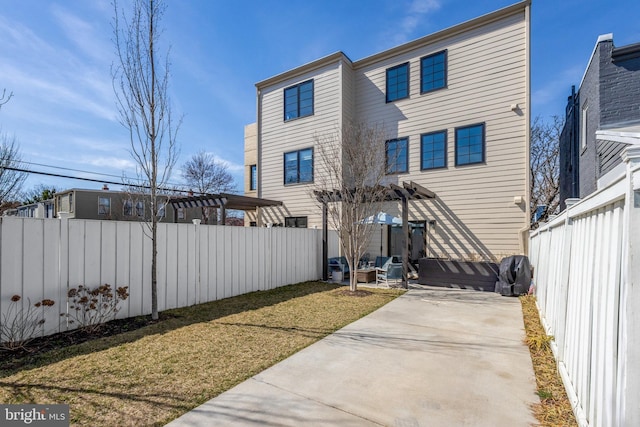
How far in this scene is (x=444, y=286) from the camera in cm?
888

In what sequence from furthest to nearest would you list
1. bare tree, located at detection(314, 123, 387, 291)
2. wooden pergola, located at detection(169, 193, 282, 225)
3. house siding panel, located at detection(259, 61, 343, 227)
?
house siding panel, located at detection(259, 61, 343, 227) → wooden pergola, located at detection(169, 193, 282, 225) → bare tree, located at detection(314, 123, 387, 291)

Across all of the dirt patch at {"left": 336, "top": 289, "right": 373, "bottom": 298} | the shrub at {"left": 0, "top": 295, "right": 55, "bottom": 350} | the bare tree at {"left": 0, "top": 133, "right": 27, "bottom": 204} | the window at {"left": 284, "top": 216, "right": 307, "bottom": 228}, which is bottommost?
the dirt patch at {"left": 336, "top": 289, "right": 373, "bottom": 298}

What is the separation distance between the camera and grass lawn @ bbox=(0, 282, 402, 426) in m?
2.71

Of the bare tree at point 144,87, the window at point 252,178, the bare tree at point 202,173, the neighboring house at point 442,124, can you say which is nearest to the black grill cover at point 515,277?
the neighboring house at point 442,124

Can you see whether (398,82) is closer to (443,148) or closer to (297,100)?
(443,148)

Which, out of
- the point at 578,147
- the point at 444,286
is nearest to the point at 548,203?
the point at 578,147

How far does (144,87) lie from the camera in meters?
5.27

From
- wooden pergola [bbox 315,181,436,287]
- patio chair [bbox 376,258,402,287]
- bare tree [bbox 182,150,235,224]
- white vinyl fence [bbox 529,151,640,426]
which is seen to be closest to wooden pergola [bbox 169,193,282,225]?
wooden pergola [bbox 315,181,436,287]

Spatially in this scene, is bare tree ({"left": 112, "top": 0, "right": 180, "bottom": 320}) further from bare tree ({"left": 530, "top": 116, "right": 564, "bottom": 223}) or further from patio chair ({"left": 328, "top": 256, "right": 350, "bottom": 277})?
bare tree ({"left": 530, "top": 116, "right": 564, "bottom": 223})

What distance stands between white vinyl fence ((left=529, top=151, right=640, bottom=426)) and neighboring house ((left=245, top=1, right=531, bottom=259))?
6845 millimetres

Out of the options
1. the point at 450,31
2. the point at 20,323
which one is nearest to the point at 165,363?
the point at 20,323

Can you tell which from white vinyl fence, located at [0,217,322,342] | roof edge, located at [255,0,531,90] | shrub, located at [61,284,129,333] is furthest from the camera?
roof edge, located at [255,0,531,90]

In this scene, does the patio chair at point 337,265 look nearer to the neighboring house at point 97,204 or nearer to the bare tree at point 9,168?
the bare tree at point 9,168

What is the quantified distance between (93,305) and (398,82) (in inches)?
439
